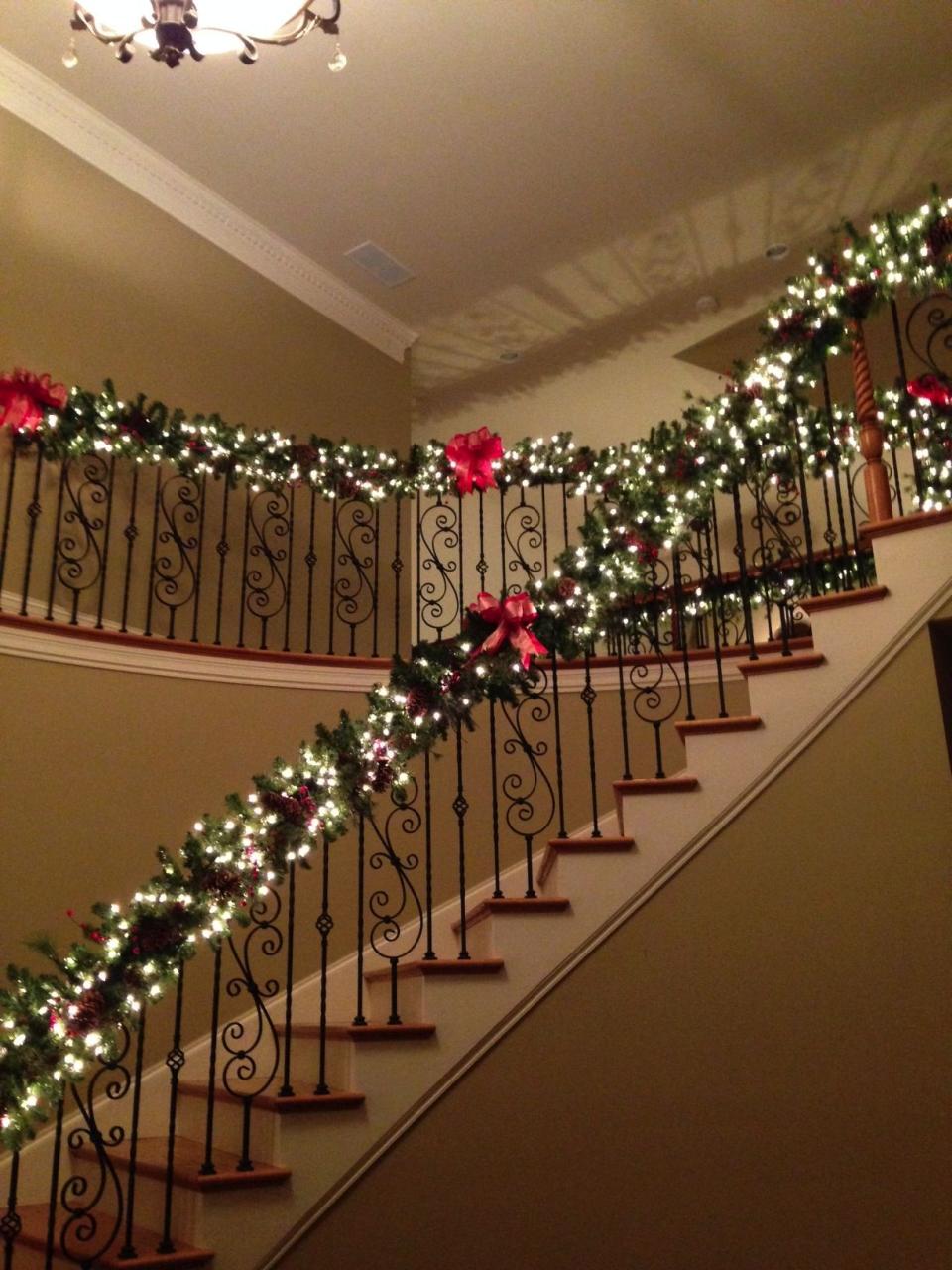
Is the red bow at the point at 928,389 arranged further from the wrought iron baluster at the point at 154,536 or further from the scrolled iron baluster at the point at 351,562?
the wrought iron baluster at the point at 154,536

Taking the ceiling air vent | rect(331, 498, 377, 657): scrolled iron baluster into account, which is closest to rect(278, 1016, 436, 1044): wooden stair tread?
rect(331, 498, 377, 657): scrolled iron baluster

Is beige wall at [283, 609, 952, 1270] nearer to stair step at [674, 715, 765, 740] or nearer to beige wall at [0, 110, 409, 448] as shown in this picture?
stair step at [674, 715, 765, 740]

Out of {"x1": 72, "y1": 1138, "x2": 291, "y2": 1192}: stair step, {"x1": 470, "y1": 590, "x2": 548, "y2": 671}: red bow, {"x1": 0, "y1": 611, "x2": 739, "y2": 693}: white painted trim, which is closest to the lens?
{"x1": 72, "y1": 1138, "x2": 291, "y2": 1192}: stair step

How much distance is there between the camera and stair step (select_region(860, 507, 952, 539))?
3.56 m

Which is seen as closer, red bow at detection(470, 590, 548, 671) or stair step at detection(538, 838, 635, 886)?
stair step at detection(538, 838, 635, 886)

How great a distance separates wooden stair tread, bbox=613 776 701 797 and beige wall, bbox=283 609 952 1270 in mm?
192

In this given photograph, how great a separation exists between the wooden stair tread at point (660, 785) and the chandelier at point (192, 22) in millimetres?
2793

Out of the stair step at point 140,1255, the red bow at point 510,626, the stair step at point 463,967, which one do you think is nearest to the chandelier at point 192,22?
the red bow at point 510,626

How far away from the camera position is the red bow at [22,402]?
507 cm

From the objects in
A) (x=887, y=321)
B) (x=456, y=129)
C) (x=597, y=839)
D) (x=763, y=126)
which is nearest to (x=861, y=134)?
(x=763, y=126)

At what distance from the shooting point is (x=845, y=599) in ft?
11.9

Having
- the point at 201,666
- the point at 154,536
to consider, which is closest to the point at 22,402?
the point at 154,536

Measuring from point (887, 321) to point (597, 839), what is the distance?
5078 mm

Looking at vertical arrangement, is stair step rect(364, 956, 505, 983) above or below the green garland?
below
